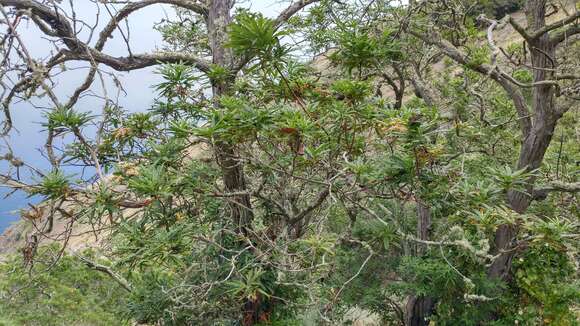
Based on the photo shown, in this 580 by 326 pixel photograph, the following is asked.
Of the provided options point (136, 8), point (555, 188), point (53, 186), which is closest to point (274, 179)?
point (53, 186)

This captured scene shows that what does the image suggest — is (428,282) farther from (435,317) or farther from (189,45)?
(189,45)

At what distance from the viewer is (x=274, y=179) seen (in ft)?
10.7

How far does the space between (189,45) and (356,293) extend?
4.41m

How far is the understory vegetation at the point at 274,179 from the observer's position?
8.59ft

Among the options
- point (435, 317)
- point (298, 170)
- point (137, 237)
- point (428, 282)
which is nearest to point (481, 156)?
point (428, 282)

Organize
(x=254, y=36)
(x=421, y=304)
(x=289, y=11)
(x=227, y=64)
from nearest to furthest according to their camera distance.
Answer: (x=254, y=36) → (x=227, y=64) → (x=289, y=11) → (x=421, y=304)

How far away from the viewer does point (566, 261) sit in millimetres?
5785

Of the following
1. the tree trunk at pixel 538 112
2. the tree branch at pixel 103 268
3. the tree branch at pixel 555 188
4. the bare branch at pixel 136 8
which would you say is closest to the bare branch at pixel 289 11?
the bare branch at pixel 136 8

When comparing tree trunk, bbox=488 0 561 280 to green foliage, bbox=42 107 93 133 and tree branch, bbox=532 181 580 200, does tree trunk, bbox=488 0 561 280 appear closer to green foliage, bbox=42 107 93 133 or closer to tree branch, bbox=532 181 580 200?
tree branch, bbox=532 181 580 200

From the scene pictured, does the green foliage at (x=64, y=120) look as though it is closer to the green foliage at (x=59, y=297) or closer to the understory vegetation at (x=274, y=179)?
the understory vegetation at (x=274, y=179)

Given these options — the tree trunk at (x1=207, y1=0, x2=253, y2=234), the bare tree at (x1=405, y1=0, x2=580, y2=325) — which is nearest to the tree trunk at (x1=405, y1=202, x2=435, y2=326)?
the bare tree at (x1=405, y1=0, x2=580, y2=325)

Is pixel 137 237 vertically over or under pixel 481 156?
under

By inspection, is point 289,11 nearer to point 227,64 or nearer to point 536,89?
point 227,64

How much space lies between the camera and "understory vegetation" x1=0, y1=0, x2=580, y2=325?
2.62 m
